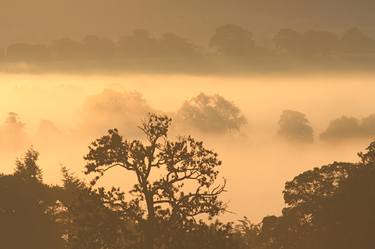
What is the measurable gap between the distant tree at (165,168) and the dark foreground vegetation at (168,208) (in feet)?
0.22

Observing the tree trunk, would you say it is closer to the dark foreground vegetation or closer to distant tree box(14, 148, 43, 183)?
the dark foreground vegetation

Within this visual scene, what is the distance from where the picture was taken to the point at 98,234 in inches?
2295

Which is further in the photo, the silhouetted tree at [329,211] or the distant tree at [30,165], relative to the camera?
the distant tree at [30,165]

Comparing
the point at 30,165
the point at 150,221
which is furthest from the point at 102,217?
the point at 30,165

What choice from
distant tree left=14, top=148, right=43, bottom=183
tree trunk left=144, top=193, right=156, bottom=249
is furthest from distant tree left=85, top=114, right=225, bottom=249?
distant tree left=14, top=148, right=43, bottom=183

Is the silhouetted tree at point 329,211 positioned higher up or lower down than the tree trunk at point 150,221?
higher up

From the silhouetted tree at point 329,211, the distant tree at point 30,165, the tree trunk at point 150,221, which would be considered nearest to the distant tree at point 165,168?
the tree trunk at point 150,221

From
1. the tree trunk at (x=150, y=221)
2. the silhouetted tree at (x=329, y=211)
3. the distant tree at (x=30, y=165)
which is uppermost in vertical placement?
the distant tree at (x=30, y=165)

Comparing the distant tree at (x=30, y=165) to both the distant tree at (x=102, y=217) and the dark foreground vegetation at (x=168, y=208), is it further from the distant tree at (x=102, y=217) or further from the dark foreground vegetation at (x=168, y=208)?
the distant tree at (x=102, y=217)

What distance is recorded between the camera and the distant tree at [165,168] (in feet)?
193

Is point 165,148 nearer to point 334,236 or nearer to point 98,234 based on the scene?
point 98,234

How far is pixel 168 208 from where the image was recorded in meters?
58.6

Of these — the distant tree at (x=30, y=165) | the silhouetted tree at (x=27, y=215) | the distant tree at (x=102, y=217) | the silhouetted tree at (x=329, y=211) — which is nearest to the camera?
the distant tree at (x=102, y=217)

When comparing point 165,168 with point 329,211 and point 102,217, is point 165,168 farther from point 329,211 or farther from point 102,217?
point 329,211
